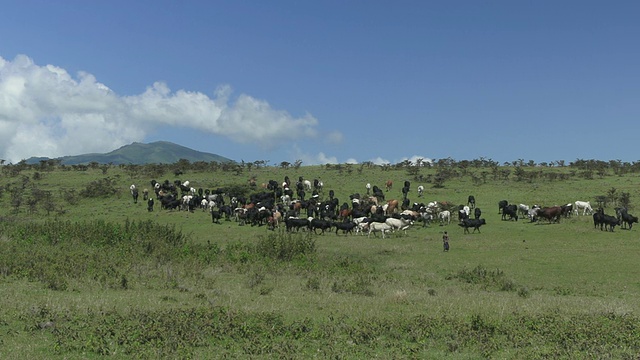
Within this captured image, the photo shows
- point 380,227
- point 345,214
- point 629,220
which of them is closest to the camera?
point 629,220

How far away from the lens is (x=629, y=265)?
76.3 feet

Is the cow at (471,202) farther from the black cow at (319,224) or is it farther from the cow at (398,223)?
the black cow at (319,224)

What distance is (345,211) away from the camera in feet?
131

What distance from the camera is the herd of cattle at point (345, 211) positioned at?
3534cm

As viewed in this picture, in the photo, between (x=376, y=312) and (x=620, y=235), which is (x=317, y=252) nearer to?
(x=376, y=312)

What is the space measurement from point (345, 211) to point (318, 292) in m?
21.5

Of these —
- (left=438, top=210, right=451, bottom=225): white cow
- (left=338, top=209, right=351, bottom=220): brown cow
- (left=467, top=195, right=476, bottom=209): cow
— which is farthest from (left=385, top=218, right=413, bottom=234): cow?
(left=467, top=195, right=476, bottom=209): cow

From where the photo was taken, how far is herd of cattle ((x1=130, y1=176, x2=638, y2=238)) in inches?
1391

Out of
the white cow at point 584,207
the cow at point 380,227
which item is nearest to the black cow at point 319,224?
the cow at point 380,227

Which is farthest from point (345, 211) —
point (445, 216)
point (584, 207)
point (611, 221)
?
point (584, 207)

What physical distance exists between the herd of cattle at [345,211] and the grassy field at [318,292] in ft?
3.26

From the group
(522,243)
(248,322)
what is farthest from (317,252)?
(248,322)

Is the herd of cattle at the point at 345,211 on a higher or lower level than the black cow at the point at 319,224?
higher

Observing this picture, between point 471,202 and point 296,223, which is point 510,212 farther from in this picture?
point 296,223
